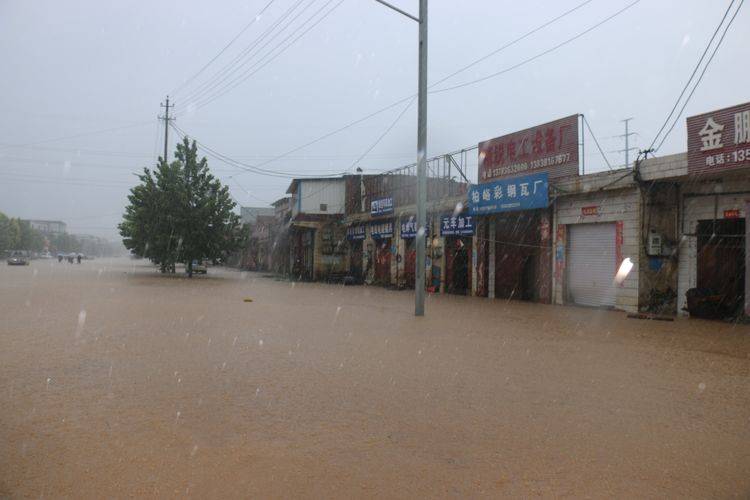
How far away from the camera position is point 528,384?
21.9 feet

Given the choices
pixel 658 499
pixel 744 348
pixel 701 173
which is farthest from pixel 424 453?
pixel 701 173

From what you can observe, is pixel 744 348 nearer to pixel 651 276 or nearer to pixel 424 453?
pixel 651 276

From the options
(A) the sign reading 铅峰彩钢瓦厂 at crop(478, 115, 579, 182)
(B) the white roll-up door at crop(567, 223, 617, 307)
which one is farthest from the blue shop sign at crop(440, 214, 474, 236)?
(B) the white roll-up door at crop(567, 223, 617, 307)

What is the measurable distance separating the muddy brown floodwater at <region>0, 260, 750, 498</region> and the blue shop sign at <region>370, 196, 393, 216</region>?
1940cm

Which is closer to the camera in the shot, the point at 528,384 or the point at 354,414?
the point at 354,414

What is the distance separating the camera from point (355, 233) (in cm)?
3503

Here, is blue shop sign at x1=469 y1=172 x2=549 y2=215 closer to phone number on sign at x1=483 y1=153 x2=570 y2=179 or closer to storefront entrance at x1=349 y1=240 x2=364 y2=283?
phone number on sign at x1=483 y1=153 x2=570 y2=179

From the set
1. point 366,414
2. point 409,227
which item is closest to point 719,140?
point 366,414

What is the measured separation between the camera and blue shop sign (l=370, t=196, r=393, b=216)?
30.0 meters

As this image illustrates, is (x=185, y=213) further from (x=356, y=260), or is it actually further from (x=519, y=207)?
(x=519, y=207)

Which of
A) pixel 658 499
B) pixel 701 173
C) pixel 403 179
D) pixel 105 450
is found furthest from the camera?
pixel 403 179

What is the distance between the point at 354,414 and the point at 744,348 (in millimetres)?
8205

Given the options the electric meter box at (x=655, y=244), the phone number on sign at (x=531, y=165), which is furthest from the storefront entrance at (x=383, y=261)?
the electric meter box at (x=655, y=244)

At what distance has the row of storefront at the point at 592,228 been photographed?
14.5m
